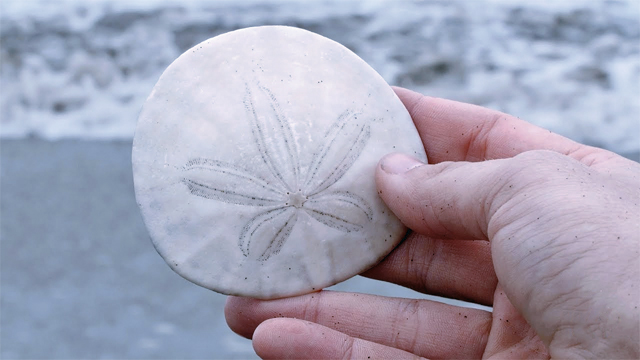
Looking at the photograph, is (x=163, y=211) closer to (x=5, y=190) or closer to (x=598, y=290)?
(x=598, y=290)

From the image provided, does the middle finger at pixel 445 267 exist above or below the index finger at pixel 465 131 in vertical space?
below

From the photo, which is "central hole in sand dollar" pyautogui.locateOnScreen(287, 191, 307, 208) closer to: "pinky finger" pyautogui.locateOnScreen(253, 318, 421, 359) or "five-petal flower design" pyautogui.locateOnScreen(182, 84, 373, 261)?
"five-petal flower design" pyautogui.locateOnScreen(182, 84, 373, 261)

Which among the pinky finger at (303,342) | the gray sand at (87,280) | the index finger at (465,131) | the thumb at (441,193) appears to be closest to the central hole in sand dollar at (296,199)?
the thumb at (441,193)

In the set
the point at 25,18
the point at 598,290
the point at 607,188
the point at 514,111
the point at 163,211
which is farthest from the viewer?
the point at 25,18

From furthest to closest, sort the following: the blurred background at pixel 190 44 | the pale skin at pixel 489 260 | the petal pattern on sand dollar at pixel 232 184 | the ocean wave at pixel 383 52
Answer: the ocean wave at pixel 383 52
the blurred background at pixel 190 44
the petal pattern on sand dollar at pixel 232 184
the pale skin at pixel 489 260

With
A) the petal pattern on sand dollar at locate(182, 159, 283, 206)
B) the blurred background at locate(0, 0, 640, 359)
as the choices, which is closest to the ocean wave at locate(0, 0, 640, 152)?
the blurred background at locate(0, 0, 640, 359)

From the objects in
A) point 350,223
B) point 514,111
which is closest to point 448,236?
point 350,223

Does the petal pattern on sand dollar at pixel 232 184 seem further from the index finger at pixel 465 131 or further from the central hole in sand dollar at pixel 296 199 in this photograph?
the index finger at pixel 465 131

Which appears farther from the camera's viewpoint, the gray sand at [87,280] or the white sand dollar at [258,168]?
the gray sand at [87,280]
